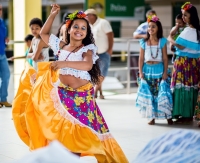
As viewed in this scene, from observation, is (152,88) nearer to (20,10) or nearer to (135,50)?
(20,10)

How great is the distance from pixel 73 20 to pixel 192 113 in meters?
2.51

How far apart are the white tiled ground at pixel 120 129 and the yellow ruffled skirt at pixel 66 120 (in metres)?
0.45

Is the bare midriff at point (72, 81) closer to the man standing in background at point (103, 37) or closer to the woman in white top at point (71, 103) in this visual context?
the woman in white top at point (71, 103)

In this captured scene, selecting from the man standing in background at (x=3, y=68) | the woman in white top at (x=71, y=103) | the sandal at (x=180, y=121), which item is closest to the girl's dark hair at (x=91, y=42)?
the woman in white top at (x=71, y=103)

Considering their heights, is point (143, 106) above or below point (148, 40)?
below

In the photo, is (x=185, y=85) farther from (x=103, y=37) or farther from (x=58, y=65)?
(x=58, y=65)

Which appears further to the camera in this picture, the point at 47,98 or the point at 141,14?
the point at 141,14

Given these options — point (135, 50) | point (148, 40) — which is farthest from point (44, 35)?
point (135, 50)

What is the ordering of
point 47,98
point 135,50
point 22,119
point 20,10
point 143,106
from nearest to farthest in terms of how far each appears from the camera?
point 47,98 < point 22,119 < point 143,106 < point 20,10 < point 135,50

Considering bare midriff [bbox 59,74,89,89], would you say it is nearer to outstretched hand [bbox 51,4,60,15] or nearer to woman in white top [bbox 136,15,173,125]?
outstretched hand [bbox 51,4,60,15]

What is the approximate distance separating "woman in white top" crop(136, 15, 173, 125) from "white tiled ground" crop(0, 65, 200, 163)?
20 centimetres

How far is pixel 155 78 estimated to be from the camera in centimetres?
566

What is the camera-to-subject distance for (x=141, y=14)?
1271 cm

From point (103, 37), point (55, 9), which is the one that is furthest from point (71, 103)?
point (103, 37)
